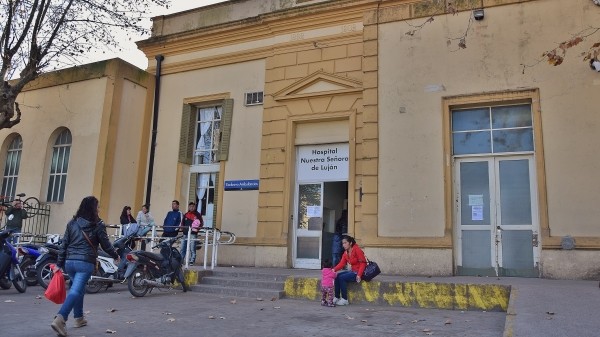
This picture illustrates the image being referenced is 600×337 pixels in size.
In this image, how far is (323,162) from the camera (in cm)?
1194

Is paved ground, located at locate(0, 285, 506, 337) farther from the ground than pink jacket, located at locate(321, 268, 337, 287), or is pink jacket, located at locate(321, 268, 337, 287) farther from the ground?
pink jacket, located at locate(321, 268, 337, 287)

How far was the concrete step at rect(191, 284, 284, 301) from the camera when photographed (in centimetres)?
880

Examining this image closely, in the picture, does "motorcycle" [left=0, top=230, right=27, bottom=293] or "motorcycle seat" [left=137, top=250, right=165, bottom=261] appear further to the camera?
"motorcycle seat" [left=137, top=250, right=165, bottom=261]

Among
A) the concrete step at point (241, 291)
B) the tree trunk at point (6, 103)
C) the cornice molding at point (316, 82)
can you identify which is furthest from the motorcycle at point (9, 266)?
the cornice molding at point (316, 82)

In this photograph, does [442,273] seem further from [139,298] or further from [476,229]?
[139,298]

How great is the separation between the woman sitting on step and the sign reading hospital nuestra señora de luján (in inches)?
134

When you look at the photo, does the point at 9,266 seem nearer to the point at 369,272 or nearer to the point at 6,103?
the point at 6,103

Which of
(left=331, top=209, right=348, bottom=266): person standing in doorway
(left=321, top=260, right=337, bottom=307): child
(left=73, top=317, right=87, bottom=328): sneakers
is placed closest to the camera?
(left=73, top=317, right=87, bottom=328): sneakers

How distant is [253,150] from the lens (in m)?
12.5

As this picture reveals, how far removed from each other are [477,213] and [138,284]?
6760 mm

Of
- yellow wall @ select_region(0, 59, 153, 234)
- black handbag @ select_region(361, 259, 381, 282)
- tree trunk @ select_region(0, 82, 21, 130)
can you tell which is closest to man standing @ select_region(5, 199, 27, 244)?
yellow wall @ select_region(0, 59, 153, 234)

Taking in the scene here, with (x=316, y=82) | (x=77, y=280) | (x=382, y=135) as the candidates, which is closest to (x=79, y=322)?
(x=77, y=280)

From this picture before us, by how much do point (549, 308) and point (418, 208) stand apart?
4459 mm

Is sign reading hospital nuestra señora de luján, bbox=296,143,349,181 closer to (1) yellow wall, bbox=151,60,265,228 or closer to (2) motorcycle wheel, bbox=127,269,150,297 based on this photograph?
(1) yellow wall, bbox=151,60,265,228
